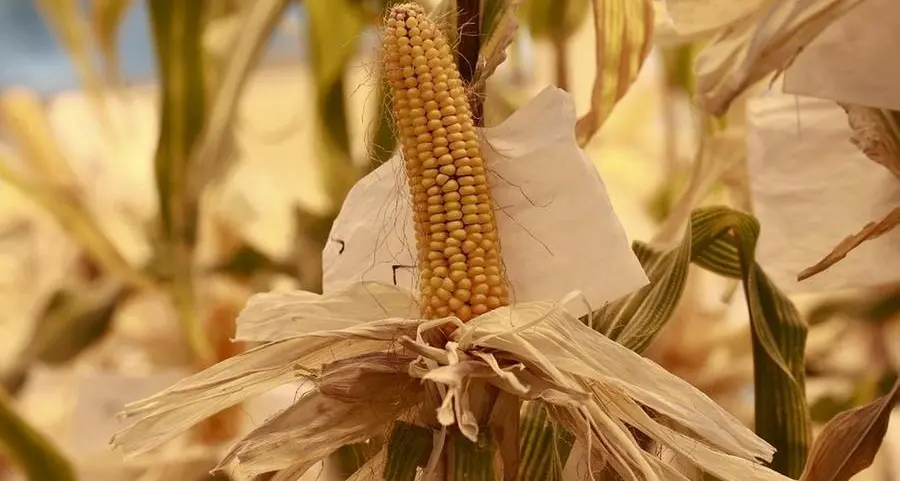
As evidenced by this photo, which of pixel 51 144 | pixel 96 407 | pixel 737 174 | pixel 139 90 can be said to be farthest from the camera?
pixel 139 90

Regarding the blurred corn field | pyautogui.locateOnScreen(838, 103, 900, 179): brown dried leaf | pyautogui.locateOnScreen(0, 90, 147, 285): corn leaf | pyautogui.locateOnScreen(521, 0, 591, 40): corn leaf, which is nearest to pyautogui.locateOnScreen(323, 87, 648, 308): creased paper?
the blurred corn field

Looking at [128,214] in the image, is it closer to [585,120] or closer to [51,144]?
[51,144]

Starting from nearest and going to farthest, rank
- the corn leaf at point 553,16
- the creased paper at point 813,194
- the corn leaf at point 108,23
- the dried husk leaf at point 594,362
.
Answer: the dried husk leaf at point 594,362
the creased paper at point 813,194
the corn leaf at point 553,16
the corn leaf at point 108,23

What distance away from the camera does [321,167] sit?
1.89 feet

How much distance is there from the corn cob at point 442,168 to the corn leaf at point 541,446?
45mm

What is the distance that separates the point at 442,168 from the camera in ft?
0.71

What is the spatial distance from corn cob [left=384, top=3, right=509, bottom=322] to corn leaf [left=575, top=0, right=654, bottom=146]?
0.08 m

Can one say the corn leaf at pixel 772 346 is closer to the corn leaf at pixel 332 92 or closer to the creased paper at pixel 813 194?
the creased paper at pixel 813 194

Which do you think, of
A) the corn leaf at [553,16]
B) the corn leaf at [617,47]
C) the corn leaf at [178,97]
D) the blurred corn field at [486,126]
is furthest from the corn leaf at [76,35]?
the corn leaf at [617,47]

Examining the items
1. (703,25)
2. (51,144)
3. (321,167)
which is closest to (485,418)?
(703,25)

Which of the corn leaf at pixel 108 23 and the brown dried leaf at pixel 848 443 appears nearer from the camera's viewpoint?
the brown dried leaf at pixel 848 443

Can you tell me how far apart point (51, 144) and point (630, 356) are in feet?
2.33

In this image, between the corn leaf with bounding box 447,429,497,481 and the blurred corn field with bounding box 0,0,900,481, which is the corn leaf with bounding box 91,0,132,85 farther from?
the corn leaf with bounding box 447,429,497,481

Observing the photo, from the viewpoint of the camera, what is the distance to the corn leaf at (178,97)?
521 millimetres
